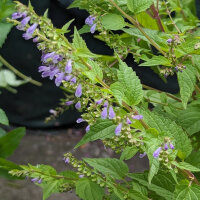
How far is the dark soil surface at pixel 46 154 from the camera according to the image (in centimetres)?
250

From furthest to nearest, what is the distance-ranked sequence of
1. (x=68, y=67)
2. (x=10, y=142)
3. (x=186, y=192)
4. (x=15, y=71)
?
(x=15, y=71), (x=10, y=142), (x=186, y=192), (x=68, y=67)

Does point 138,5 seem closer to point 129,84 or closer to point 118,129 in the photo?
point 129,84

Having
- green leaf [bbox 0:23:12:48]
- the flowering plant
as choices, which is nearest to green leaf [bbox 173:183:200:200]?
the flowering plant

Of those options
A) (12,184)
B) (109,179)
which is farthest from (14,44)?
(109,179)

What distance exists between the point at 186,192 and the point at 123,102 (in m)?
0.22

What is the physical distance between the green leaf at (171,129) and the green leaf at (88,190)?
0.24 m

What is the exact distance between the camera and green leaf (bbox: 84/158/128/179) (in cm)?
103

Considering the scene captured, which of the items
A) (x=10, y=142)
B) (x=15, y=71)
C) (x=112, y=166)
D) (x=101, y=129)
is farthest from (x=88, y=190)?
(x=15, y=71)

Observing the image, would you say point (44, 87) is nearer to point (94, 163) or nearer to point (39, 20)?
point (94, 163)

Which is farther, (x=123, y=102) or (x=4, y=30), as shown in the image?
(x=4, y=30)

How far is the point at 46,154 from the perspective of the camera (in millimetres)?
2846

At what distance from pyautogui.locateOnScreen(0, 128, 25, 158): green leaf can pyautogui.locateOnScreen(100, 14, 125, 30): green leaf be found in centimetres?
87

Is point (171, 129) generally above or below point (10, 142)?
above

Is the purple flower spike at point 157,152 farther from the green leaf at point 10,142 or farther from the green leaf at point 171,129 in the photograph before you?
the green leaf at point 10,142
